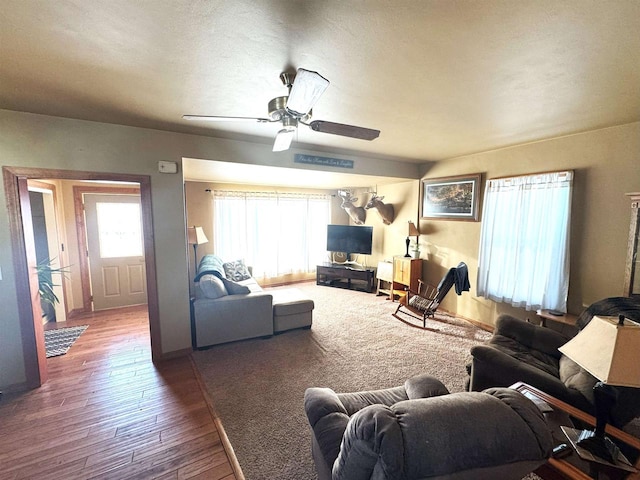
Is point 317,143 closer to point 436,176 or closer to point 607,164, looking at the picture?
point 436,176

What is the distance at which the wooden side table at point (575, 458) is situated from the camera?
114cm

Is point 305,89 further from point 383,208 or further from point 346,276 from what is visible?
point 346,276

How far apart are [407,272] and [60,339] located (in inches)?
202

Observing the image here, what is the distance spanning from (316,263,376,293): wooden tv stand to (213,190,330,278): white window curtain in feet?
1.41

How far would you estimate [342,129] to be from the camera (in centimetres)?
189

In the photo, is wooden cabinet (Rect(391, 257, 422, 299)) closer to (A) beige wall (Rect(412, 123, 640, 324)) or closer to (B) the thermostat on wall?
(A) beige wall (Rect(412, 123, 640, 324))

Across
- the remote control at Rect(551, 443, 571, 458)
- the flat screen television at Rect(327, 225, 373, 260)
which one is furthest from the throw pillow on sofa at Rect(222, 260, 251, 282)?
the remote control at Rect(551, 443, 571, 458)

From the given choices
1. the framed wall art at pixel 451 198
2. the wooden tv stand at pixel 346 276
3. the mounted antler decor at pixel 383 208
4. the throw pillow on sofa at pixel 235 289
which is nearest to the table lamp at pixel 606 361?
the framed wall art at pixel 451 198

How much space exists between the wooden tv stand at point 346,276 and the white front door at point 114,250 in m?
3.55

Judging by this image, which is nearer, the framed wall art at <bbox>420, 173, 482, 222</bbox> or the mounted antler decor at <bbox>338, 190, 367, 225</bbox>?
the framed wall art at <bbox>420, 173, 482, 222</bbox>

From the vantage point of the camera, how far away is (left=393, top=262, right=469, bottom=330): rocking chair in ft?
11.5

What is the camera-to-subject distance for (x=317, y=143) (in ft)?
11.1

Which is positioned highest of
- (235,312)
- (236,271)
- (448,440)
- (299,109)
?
(299,109)

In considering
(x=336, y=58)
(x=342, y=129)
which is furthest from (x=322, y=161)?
(x=336, y=58)
